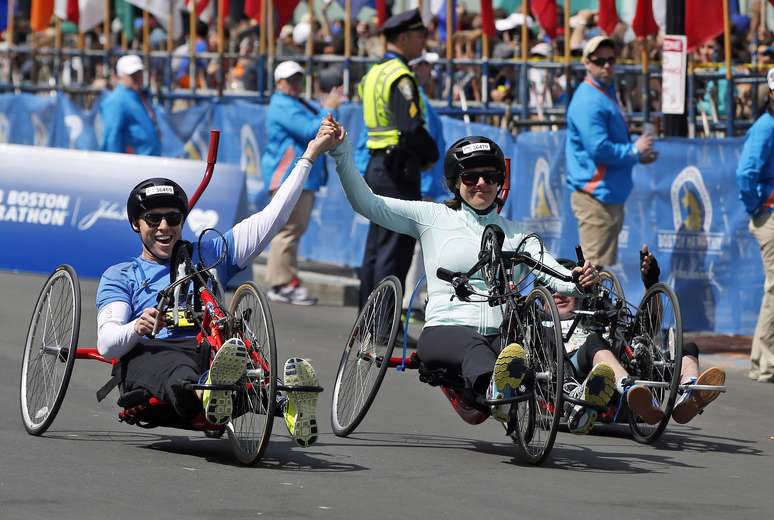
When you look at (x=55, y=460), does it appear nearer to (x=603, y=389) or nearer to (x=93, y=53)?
(x=603, y=389)

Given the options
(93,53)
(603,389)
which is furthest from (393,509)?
(93,53)

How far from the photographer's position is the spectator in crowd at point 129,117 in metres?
16.2

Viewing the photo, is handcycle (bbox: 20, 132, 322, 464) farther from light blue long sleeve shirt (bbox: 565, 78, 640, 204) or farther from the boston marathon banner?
the boston marathon banner

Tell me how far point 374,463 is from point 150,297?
1240 mm

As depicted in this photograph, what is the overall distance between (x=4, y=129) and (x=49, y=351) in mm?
14924

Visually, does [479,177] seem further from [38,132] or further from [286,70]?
[38,132]

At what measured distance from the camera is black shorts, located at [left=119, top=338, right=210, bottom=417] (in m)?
7.44

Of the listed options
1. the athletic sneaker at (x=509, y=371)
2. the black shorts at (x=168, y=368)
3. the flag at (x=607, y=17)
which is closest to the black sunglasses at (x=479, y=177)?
the athletic sneaker at (x=509, y=371)

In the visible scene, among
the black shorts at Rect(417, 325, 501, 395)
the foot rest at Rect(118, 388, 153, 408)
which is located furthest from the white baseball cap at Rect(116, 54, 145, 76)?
the foot rest at Rect(118, 388, 153, 408)

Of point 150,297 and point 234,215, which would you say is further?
point 234,215

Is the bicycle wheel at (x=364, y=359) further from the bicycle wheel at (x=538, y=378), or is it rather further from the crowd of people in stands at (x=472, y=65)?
the crowd of people in stands at (x=472, y=65)

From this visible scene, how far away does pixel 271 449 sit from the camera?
26.7 ft

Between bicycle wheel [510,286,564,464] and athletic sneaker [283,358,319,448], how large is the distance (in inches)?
37.0

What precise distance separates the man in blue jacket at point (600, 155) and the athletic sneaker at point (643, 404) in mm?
4076
